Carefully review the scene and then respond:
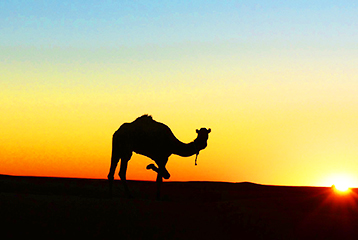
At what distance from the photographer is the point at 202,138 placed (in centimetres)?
2483

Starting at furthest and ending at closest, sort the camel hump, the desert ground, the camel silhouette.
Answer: the camel hump
the camel silhouette
the desert ground

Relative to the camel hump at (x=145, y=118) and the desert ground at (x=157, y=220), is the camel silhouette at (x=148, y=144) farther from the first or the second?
the desert ground at (x=157, y=220)

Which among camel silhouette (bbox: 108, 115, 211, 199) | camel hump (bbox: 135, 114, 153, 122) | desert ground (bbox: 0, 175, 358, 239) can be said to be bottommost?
desert ground (bbox: 0, 175, 358, 239)

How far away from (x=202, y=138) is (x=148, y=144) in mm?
2203

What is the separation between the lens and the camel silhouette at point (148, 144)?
2477 centimetres

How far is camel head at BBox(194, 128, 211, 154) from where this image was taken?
24.8m

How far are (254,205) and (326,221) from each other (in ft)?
9.84

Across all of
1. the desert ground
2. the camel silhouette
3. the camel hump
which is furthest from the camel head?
the desert ground

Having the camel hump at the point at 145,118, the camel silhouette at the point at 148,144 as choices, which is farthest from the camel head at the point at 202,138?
the camel hump at the point at 145,118

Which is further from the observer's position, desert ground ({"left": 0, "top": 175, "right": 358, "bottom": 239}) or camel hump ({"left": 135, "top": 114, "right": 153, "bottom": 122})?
camel hump ({"left": 135, "top": 114, "right": 153, "bottom": 122})

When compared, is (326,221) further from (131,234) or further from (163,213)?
(131,234)

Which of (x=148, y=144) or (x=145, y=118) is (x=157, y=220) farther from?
(x=145, y=118)

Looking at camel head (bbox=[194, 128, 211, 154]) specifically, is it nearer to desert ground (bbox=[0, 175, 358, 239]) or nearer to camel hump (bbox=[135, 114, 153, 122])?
camel hump (bbox=[135, 114, 153, 122])

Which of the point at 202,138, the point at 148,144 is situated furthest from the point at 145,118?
the point at 202,138
